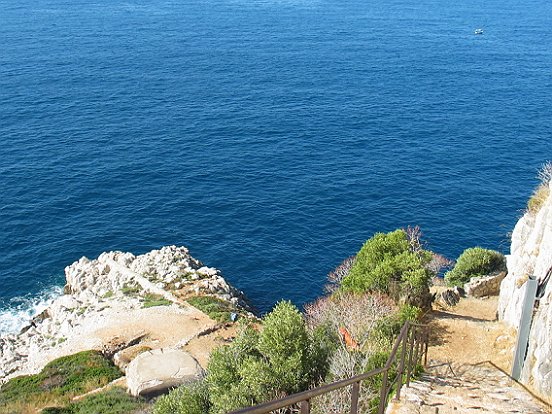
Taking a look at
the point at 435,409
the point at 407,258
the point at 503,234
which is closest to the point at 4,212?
the point at 407,258

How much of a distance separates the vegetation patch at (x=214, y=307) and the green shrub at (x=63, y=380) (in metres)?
9.32

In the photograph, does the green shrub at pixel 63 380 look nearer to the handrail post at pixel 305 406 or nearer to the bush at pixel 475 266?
the bush at pixel 475 266

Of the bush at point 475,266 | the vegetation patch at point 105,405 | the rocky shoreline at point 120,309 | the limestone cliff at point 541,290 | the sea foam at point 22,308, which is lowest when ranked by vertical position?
the sea foam at point 22,308

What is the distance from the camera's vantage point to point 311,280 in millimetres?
61062

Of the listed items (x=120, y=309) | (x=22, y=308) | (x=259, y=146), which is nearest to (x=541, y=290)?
(x=120, y=309)

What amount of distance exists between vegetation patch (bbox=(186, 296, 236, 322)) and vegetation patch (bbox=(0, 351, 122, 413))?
927 centimetres

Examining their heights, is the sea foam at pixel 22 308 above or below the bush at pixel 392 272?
below

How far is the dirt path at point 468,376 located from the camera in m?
17.6

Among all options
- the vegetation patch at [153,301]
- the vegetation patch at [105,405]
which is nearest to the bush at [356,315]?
the vegetation patch at [105,405]

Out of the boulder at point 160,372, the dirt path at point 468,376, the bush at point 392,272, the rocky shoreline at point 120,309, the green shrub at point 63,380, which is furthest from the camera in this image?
the rocky shoreline at point 120,309

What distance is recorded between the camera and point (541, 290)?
23.8 meters

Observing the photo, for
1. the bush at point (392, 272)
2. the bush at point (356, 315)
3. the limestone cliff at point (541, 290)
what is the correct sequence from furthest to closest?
the bush at point (392, 272)
the bush at point (356, 315)
the limestone cliff at point (541, 290)

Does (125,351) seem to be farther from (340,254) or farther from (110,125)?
(110,125)

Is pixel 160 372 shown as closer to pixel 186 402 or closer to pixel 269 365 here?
pixel 186 402
